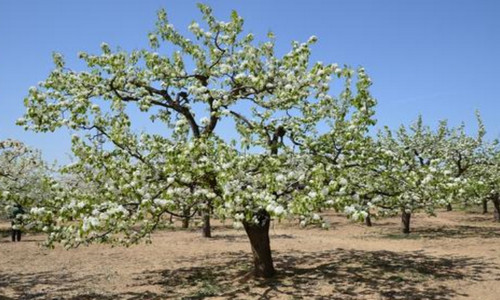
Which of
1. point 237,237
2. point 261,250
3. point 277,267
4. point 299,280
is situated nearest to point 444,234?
point 237,237

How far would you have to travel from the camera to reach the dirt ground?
14.9 metres

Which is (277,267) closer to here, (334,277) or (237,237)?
(334,277)

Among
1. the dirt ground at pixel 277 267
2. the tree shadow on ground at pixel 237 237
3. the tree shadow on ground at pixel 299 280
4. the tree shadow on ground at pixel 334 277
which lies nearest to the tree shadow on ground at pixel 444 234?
the dirt ground at pixel 277 267

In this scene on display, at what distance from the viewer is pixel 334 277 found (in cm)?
1648

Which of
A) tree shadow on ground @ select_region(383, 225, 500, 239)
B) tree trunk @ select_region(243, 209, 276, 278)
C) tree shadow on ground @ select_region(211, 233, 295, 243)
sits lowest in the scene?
tree shadow on ground @ select_region(383, 225, 500, 239)

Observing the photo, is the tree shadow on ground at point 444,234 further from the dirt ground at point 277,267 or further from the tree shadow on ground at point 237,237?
the tree shadow on ground at point 237,237

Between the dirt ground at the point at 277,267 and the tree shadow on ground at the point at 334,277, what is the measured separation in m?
0.04

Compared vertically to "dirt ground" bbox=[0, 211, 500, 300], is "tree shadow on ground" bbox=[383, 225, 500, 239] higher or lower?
higher

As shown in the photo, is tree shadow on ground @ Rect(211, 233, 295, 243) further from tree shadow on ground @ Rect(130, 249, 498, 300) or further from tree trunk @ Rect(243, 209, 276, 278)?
tree trunk @ Rect(243, 209, 276, 278)

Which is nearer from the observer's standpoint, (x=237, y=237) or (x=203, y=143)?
(x=203, y=143)

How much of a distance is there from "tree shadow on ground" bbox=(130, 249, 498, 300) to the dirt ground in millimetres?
36

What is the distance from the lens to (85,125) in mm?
13602

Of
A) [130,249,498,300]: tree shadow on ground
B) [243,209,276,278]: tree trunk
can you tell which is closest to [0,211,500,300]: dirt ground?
[130,249,498,300]: tree shadow on ground

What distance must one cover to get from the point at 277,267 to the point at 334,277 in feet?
12.1
